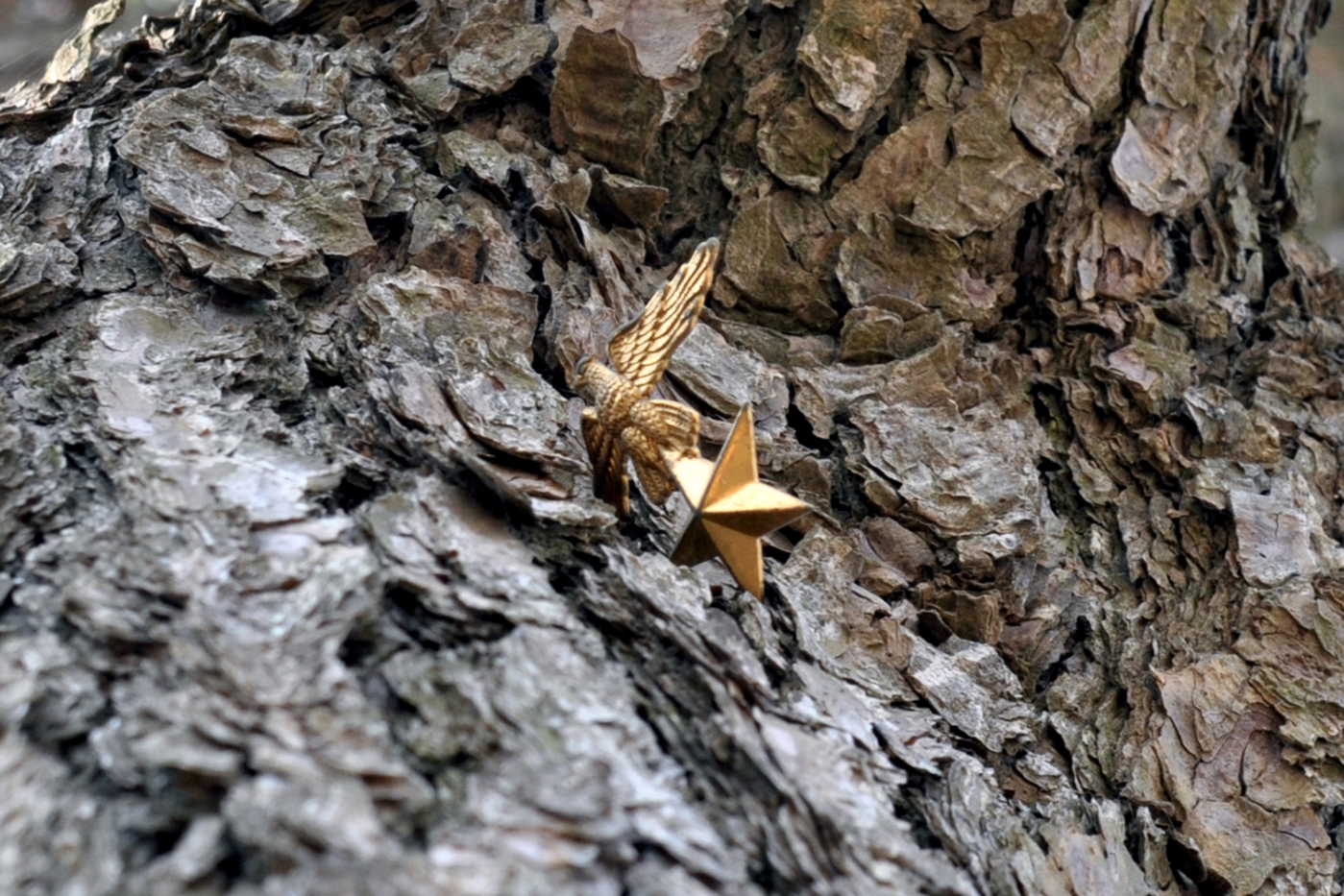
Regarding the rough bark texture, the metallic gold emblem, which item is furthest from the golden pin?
the rough bark texture

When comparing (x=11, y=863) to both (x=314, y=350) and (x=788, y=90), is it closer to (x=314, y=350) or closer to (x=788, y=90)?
(x=314, y=350)

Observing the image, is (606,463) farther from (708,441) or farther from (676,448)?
(708,441)

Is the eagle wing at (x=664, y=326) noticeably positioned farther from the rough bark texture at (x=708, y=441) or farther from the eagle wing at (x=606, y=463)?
the rough bark texture at (x=708, y=441)

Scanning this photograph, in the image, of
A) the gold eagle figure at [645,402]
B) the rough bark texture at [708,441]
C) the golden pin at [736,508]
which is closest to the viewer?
the rough bark texture at [708,441]

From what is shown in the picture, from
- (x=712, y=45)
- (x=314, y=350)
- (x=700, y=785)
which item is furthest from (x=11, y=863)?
(x=712, y=45)

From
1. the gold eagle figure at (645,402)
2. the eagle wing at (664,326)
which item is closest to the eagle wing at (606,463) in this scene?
the gold eagle figure at (645,402)

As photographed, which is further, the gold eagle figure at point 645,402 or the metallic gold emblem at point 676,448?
the gold eagle figure at point 645,402

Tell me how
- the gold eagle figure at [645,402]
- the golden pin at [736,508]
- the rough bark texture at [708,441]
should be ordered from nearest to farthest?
the rough bark texture at [708,441], the golden pin at [736,508], the gold eagle figure at [645,402]
